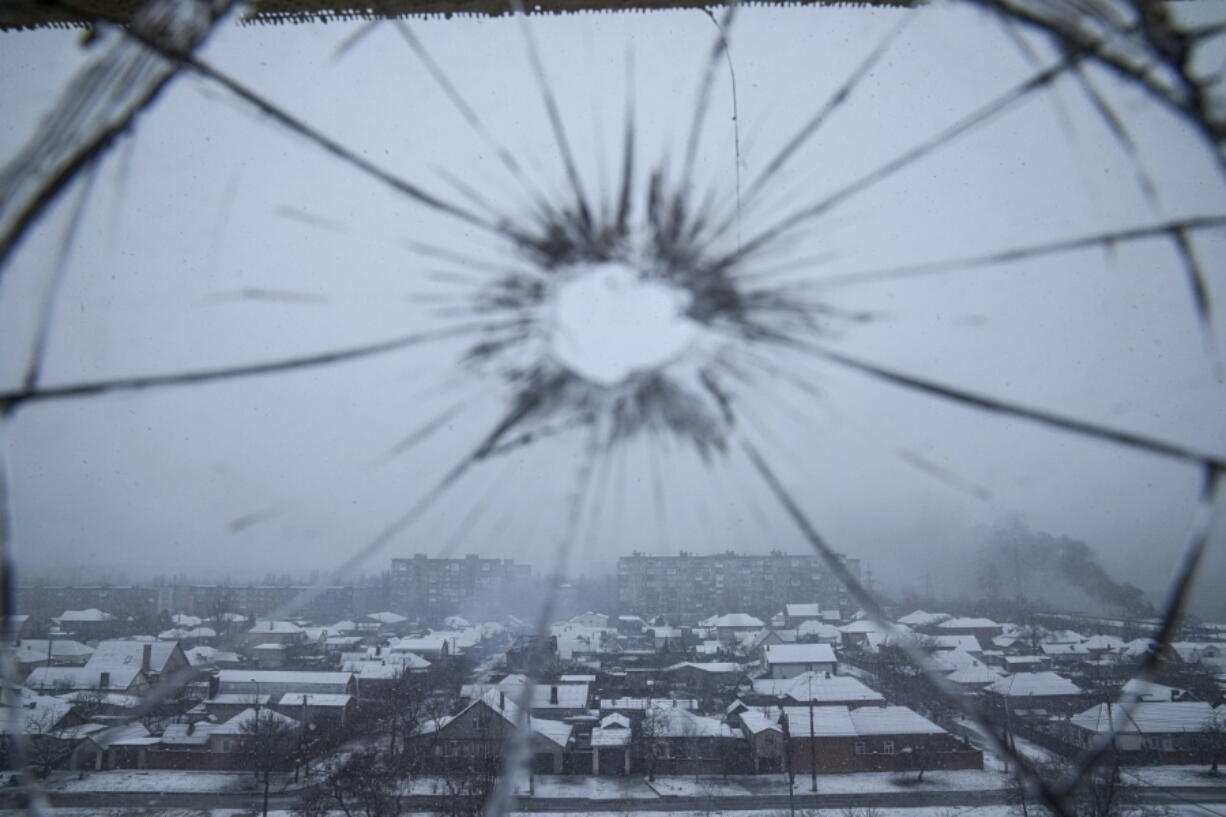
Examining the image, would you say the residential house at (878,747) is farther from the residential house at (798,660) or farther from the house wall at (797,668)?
the residential house at (798,660)

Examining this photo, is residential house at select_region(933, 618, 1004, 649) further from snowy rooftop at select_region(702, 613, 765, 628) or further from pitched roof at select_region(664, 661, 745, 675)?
snowy rooftop at select_region(702, 613, 765, 628)

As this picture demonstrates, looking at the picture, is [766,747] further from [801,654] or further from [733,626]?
[733,626]

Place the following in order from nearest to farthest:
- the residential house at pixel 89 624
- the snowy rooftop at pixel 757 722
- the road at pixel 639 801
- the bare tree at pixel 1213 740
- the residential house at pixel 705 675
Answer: the bare tree at pixel 1213 740
the road at pixel 639 801
the snowy rooftop at pixel 757 722
the residential house at pixel 89 624
the residential house at pixel 705 675

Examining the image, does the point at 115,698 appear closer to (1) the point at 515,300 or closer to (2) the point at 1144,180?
(1) the point at 515,300

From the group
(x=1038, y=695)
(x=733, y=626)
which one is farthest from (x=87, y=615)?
(x=1038, y=695)

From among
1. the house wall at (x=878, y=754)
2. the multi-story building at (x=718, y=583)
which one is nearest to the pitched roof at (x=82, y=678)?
the multi-story building at (x=718, y=583)

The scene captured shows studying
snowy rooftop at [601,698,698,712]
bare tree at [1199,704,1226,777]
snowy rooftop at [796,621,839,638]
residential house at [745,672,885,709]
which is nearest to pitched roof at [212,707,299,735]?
snowy rooftop at [601,698,698,712]

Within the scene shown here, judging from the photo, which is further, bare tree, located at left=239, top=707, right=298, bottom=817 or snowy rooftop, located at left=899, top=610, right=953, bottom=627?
snowy rooftop, located at left=899, top=610, right=953, bottom=627
